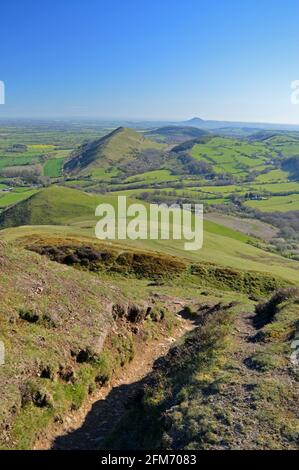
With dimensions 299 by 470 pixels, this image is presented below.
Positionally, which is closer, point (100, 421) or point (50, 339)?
point (100, 421)

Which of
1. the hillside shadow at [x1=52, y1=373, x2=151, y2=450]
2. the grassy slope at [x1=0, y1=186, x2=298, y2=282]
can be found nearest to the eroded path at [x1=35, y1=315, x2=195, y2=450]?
the hillside shadow at [x1=52, y1=373, x2=151, y2=450]

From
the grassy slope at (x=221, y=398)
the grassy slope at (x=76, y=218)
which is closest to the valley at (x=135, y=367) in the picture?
the grassy slope at (x=221, y=398)

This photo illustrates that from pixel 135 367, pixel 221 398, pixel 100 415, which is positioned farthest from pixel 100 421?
pixel 221 398

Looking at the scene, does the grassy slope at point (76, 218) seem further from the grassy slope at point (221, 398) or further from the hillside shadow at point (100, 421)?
the hillside shadow at point (100, 421)

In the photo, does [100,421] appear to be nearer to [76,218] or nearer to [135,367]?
[135,367]

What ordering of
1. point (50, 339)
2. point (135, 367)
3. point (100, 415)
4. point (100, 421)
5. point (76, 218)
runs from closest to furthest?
1. point (100, 421)
2. point (100, 415)
3. point (50, 339)
4. point (135, 367)
5. point (76, 218)

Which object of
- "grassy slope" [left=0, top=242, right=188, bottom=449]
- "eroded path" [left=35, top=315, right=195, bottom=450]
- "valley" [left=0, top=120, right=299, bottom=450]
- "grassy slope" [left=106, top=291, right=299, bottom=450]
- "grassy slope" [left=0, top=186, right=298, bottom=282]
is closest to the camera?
"grassy slope" [left=106, top=291, right=299, bottom=450]

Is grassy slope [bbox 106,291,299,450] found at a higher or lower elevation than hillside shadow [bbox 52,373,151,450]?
higher

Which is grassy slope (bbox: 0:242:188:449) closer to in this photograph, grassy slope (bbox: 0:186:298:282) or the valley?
the valley
